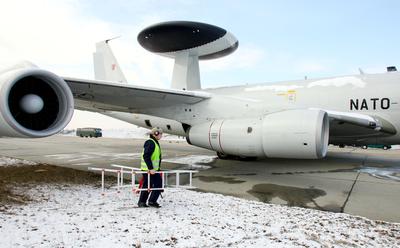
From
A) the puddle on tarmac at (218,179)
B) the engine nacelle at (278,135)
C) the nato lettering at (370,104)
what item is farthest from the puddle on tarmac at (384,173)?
the puddle on tarmac at (218,179)

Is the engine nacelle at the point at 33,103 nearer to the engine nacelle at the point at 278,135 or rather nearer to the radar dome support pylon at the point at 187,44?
the engine nacelle at the point at 278,135

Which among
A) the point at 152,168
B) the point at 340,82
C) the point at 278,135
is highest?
the point at 340,82

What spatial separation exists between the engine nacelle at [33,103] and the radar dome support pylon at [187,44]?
1346cm

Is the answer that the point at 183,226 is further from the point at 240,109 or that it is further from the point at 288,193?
the point at 240,109

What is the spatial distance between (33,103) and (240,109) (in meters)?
5.55

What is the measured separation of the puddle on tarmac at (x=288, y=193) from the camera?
19.7 ft

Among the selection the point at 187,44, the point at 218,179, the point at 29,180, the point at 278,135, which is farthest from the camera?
the point at 187,44

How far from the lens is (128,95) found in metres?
9.25

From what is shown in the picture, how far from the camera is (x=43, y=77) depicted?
17.1 feet

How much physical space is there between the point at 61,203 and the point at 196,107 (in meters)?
5.48

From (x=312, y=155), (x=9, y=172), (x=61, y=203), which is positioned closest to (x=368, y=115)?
(x=312, y=155)

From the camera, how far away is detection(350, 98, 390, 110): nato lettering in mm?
9999

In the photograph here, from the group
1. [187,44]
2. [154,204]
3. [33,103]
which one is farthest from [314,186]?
[187,44]

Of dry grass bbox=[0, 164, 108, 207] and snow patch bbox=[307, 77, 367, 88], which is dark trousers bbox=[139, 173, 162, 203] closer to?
dry grass bbox=[0, 164, 108, 207]
